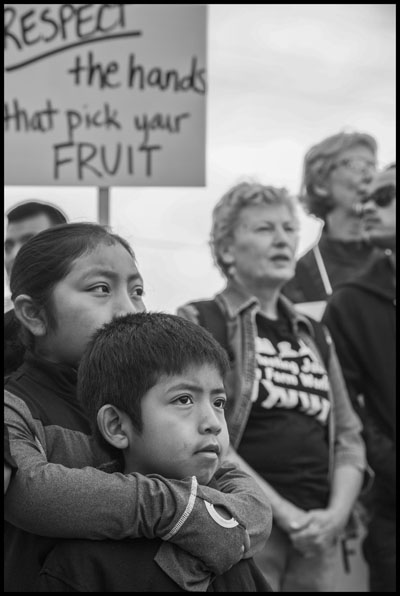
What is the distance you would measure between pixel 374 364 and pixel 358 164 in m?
0.68

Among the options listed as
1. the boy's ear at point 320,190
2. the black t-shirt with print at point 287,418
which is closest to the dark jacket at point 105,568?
the black t-shirt with print at point 287,418

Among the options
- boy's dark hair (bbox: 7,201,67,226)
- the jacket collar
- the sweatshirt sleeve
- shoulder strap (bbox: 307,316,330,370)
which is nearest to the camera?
the sweatshirt sleeve

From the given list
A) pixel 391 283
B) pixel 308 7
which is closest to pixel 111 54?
pixel 308 7

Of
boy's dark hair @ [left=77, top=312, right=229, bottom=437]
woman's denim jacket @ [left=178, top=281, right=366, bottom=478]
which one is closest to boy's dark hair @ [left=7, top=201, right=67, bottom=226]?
woman's denim jacket @ [left=178, top=281, right=366, bottom=478]

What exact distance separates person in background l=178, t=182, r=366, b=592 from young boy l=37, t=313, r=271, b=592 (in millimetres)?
938

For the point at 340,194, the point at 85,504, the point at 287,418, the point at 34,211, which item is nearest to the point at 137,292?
the point at 85,504

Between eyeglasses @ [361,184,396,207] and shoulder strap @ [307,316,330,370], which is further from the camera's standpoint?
eyeglasses @ [361,184,396,207]

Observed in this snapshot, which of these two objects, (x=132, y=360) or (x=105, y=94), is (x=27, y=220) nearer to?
(x=105, y=94)

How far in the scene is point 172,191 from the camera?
262 centimetres

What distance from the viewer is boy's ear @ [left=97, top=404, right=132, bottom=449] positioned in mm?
984

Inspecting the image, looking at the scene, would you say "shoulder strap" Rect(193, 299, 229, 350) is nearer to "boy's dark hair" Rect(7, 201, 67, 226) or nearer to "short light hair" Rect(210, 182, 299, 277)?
"short light hair" Rect(210, 182, 299, 277)

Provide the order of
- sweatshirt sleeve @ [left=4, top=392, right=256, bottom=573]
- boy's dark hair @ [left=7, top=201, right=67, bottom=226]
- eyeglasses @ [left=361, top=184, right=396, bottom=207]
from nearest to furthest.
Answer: sweatshirt sleeve @ [left=4, top=392, right=256, bottom=573], boy's dark hair @ [left=7, top=201, right=67, bottom=226], eyeglasses @ [left=361, top=184, right=396, bottom=207]

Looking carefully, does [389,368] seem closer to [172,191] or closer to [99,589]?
[172,191]

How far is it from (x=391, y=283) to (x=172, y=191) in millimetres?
672
